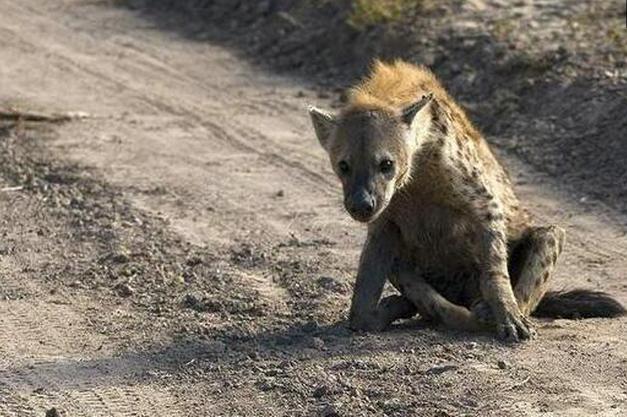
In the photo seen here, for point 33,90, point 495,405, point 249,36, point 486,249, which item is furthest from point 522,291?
point 249,36

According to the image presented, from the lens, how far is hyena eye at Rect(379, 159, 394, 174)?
21.9ft

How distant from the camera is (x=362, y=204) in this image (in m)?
6.51

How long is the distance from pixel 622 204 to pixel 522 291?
2.06 meters

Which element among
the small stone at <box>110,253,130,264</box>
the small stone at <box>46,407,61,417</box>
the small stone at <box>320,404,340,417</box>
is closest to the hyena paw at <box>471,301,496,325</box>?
the small stone at <box>320,404,340,417</box>

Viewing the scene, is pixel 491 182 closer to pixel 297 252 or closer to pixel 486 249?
pixel 486 249

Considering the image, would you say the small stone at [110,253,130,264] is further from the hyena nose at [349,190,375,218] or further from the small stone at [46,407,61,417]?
the small stone at [46,407,61,417]

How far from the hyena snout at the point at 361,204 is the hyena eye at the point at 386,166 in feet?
0.49

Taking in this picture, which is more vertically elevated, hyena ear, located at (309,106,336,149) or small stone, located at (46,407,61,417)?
hyena ear, located at (309,106,336,149)

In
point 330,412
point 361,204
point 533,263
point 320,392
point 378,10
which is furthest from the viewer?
point 378,10

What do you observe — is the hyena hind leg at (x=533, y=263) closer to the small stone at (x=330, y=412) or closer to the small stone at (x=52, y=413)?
the small stone at (x=330, y=412)

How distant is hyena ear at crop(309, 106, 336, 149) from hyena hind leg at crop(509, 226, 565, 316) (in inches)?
38.1

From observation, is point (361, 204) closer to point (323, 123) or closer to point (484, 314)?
point (323, 123)

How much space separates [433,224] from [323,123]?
1.94ft

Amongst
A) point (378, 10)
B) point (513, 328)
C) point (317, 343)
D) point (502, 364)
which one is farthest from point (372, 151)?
point (378, 10)
